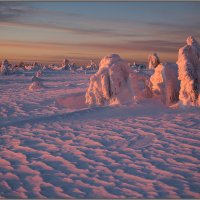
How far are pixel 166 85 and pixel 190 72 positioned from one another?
1546 mm

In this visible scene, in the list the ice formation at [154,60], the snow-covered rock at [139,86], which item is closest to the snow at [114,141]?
the snow-covered rock at [139,86]

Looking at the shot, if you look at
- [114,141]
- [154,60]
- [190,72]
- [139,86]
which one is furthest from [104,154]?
[154,60]

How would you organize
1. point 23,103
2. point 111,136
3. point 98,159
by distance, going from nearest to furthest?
point 98,159 → point 111,136 → point 23,103

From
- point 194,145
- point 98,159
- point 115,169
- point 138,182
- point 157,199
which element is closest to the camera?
point 157,199

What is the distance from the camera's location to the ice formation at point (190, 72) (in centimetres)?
1123

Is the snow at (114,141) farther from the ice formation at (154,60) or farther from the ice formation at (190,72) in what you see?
the ice formation at (154,60)

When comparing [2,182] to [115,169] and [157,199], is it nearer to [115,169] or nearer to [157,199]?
[115,169]

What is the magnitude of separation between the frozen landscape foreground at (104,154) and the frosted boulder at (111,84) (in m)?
1.31

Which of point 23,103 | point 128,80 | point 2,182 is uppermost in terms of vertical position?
Answer: point 128,80

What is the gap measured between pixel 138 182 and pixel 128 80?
7.75 metres

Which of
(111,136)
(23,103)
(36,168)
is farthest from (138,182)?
(23,103)

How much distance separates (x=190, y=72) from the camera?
11375mm

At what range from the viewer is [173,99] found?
42.1 ft

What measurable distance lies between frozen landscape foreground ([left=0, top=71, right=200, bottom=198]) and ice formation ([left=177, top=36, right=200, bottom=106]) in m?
0.61
